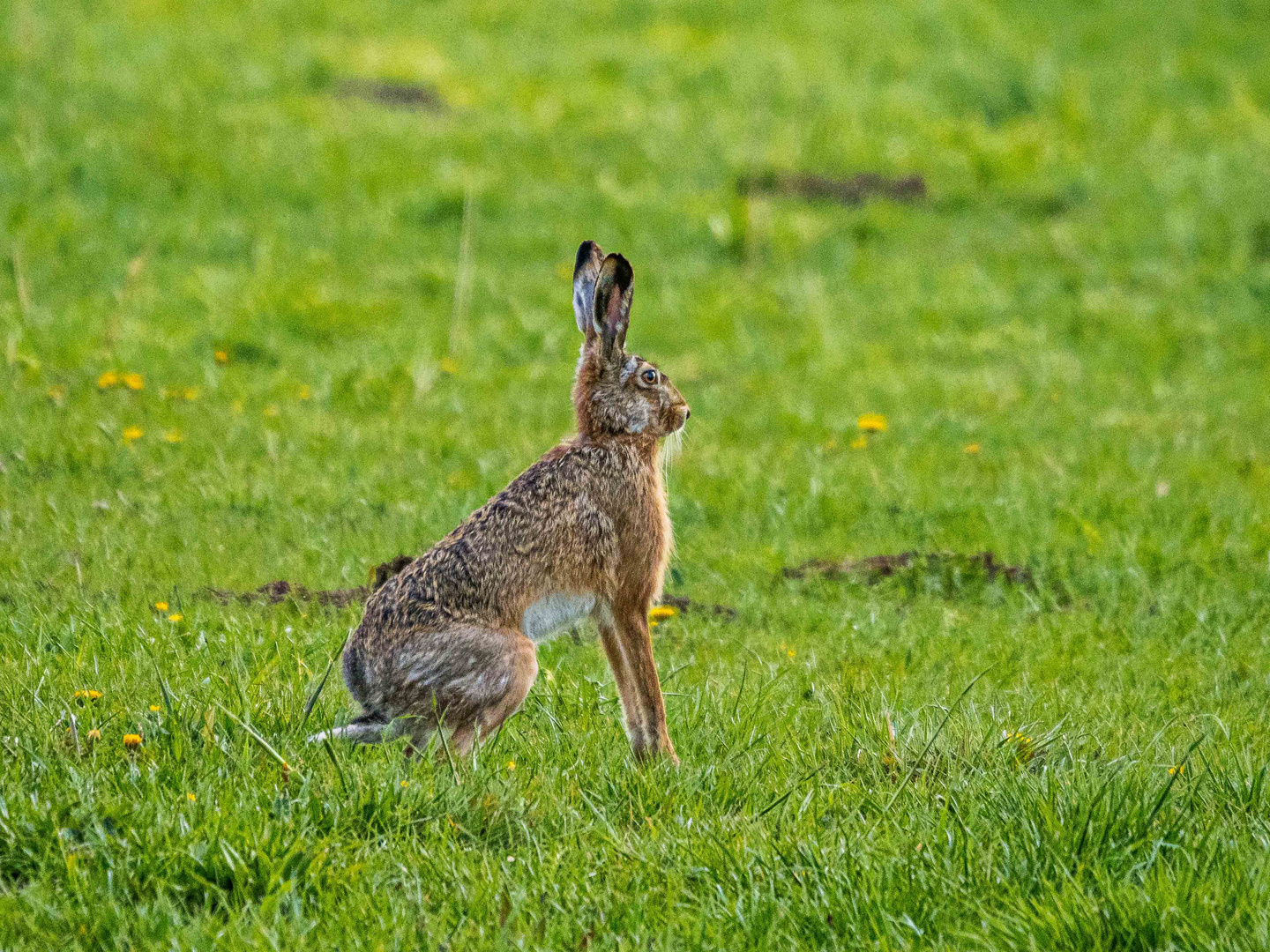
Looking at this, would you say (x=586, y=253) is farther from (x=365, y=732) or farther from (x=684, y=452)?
(x=684, y=452)

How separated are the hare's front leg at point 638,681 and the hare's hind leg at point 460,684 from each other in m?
0.45

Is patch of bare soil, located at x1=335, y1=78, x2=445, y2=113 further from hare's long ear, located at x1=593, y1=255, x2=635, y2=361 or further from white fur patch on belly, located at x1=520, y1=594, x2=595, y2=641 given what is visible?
white fur patch on belly, located at x1=520, y1=594, x2=595, y2=641

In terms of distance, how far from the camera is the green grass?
3.97m

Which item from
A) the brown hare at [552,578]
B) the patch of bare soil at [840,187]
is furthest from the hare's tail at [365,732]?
the patch of bare soil at [840,187]

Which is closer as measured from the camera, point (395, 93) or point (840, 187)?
point (840, 187)

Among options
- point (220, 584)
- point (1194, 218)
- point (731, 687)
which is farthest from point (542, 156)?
point (731, 687)

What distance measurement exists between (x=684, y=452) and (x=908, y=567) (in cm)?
205

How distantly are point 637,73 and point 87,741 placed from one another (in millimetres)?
14960

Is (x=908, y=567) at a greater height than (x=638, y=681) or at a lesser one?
lesser

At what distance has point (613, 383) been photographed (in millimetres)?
5668

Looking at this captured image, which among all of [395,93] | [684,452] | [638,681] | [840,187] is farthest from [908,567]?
[395,93]

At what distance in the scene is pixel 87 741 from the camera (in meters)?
4.46

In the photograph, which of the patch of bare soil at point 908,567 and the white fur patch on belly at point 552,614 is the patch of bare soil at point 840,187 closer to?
the patch of bare soil at point 908,567

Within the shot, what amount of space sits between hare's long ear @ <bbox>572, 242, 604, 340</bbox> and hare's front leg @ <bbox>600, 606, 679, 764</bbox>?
1084 mm
